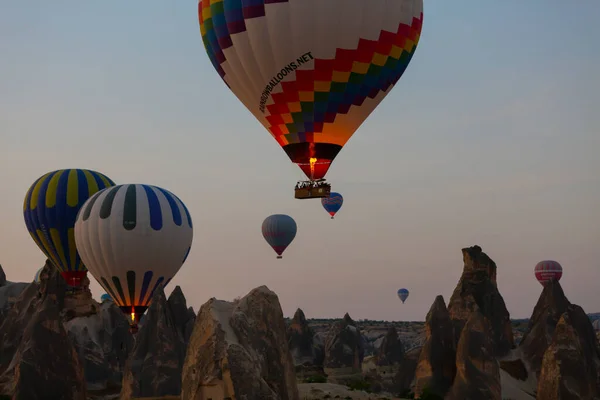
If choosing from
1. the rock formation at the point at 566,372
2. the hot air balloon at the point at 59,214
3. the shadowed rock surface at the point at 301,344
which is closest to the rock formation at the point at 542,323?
the rock formation at the point at 566,372

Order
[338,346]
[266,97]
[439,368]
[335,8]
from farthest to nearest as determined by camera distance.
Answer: [338,346] → [439,368] → [266,97] → [335,8]

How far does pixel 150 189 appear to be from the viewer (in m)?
41.7

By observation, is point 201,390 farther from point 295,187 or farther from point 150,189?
point 150,189

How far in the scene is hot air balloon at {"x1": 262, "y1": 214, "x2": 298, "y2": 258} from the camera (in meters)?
66.6

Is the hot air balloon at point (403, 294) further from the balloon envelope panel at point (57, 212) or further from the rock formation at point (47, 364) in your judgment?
the rock formation at point (47, 364)

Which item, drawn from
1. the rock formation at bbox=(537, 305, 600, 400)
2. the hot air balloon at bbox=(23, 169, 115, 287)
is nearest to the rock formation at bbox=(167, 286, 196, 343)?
the hot air balloon at bbox=(23, 169, 115, 287)

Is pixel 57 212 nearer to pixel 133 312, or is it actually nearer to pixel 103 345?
pixel 103 345

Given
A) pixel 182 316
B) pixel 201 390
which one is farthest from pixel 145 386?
pixel 201 390

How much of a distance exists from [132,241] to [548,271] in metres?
52.7

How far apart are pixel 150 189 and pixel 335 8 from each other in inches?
673

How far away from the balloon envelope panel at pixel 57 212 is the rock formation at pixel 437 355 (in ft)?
67.0

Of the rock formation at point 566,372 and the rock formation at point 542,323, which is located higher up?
the rock formation at point 542,323

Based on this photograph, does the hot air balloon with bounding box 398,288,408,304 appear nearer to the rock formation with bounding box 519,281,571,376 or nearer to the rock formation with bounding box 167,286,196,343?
the rock formation with bounding box 519,281,571,376

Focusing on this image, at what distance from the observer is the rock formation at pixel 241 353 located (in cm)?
1812
